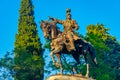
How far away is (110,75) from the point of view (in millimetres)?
54281

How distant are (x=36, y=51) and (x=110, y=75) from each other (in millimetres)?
10895

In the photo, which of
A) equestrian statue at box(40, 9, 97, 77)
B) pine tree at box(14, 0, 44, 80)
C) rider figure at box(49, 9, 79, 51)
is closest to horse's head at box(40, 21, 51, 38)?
equestrian statue at box(40, 9, 97, 77)

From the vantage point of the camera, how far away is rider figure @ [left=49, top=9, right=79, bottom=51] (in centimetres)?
3195

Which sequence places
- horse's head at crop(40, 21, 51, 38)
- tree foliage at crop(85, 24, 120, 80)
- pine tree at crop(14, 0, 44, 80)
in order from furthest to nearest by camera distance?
pine tree at crop(14, 0, 44, 80)
tree foliage at crop(85, 24, 120, 80)
horse's head at crop(40, 21, 51, 38)

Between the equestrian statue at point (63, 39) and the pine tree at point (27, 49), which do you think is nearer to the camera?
the equestrian statue at point (63, 39)

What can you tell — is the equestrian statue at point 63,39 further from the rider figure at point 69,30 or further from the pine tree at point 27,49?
the pine tree at point 27,49

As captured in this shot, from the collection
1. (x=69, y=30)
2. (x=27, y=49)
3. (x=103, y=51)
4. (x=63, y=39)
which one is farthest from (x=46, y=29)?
(x=27, y=49)

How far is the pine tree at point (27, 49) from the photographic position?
57.8 m

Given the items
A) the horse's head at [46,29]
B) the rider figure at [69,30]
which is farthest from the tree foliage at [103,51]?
the horse's head at [46,29]

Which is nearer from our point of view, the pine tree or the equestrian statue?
the equestrian statue

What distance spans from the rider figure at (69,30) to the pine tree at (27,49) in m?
24.6

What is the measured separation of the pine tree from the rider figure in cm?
2455

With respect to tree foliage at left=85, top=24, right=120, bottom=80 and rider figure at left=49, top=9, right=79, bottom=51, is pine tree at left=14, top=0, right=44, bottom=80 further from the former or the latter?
rider figure at left=49, top=9, right=79, bottom=51

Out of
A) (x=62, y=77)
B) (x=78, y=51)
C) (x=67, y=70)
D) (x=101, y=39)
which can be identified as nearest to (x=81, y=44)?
(x=78, y=51)
